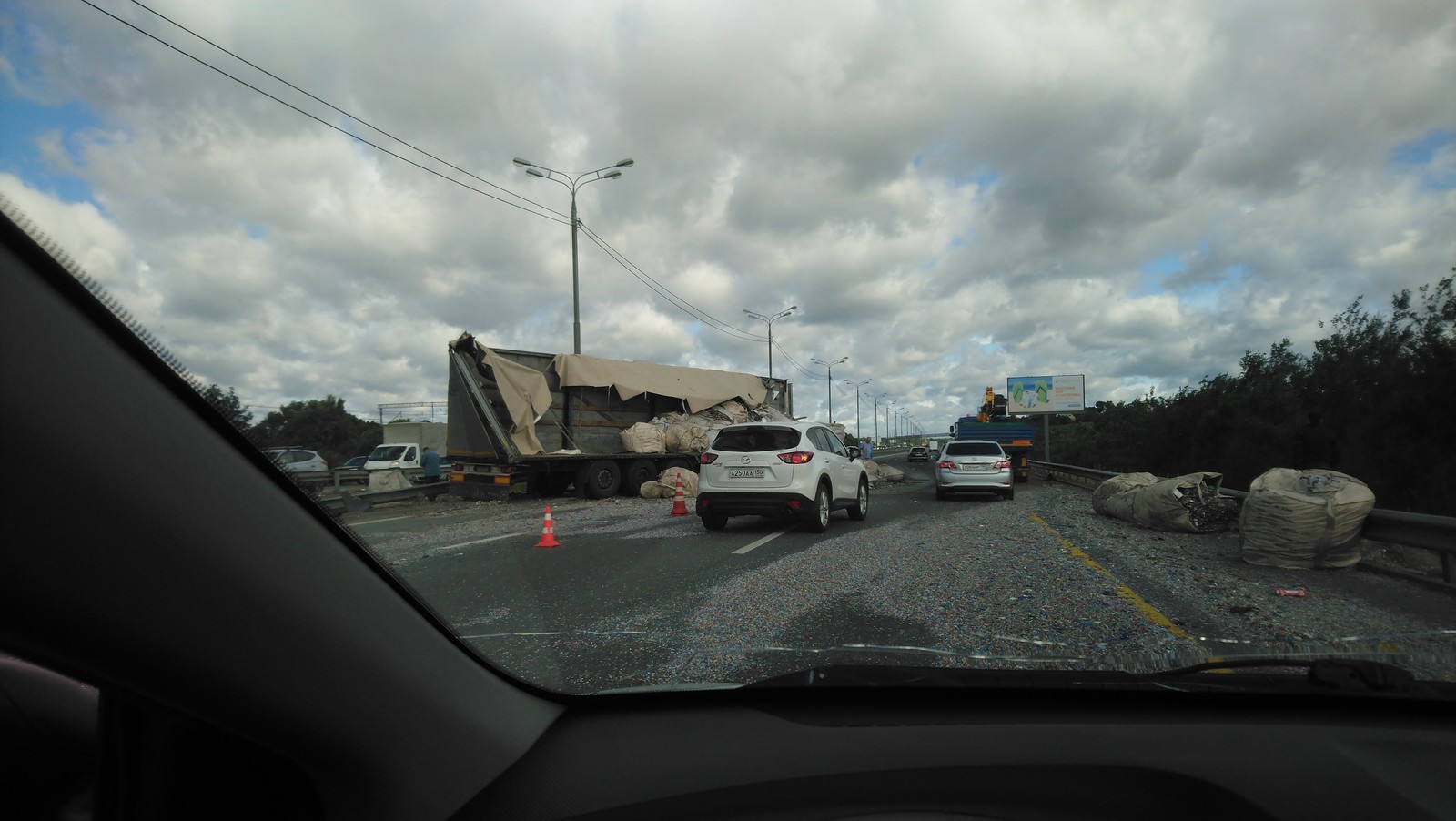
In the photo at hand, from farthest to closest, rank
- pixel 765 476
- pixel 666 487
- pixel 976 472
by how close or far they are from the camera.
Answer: pixel 666 487 → pixel 976 472 → pixel 765 476

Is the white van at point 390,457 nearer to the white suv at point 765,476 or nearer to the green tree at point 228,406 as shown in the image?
the green tree at point 228,406

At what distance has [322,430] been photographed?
6.77 ft

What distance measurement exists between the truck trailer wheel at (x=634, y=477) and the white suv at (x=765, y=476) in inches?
298

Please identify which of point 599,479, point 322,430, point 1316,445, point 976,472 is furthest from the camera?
point 1316,445

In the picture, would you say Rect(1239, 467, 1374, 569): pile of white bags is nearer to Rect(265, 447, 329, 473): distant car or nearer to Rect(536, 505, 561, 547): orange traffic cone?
Rect(536, 505, 561, 547): orange traffic cone

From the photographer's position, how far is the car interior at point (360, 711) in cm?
112

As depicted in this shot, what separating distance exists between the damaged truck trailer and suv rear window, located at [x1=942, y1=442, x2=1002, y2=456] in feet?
21.3

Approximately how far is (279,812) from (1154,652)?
8.06 feet

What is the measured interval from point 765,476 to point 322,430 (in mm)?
8799

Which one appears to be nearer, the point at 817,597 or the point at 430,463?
the point at 817,597

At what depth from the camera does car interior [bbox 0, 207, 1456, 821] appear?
1.12 m

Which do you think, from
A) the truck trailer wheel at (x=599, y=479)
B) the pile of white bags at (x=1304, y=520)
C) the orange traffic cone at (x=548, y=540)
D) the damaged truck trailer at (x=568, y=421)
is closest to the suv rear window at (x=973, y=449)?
the damaged truck trailer at (x=568, y=421)

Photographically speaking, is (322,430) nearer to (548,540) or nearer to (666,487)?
(548,540)

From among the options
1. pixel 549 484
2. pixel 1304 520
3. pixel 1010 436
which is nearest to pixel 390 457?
pixel 1304 520
